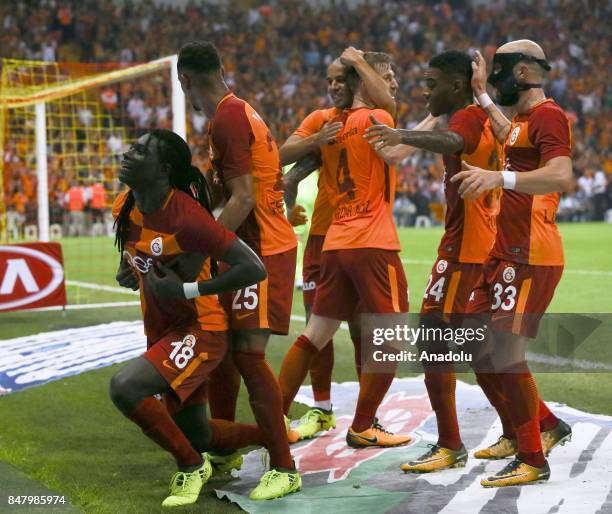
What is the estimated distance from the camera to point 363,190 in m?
5.30

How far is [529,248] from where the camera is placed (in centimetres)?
465

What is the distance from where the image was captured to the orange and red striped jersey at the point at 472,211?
5000 mm

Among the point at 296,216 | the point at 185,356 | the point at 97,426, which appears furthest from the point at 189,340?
the point at 97,426

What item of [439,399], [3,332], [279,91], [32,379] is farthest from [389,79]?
[279,91]

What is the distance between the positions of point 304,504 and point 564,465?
4.49 ft

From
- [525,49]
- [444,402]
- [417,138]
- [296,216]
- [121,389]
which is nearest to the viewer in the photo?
[121,389]

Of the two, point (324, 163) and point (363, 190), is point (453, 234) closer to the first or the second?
point (363, 190)

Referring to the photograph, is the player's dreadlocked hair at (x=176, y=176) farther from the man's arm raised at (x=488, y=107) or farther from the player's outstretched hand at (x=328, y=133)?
the man's arm raised at (x=488, y=107)

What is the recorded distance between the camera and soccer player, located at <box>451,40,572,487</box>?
453cm

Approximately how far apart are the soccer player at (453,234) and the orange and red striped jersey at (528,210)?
0.26 metres

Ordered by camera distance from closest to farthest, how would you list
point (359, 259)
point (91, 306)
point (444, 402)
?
point (444, 402) < point (359, 259) < point (91, 306)

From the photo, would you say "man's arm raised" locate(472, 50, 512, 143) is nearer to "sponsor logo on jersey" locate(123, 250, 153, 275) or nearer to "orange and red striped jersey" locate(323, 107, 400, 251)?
"orange and red striped jersey" locate(323, 107, 400, 251)

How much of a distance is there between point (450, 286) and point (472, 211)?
1.34 ft

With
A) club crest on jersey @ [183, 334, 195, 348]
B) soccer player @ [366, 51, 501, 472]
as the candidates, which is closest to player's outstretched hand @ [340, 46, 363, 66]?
soccer player @ [366, 51, 501, 472]
